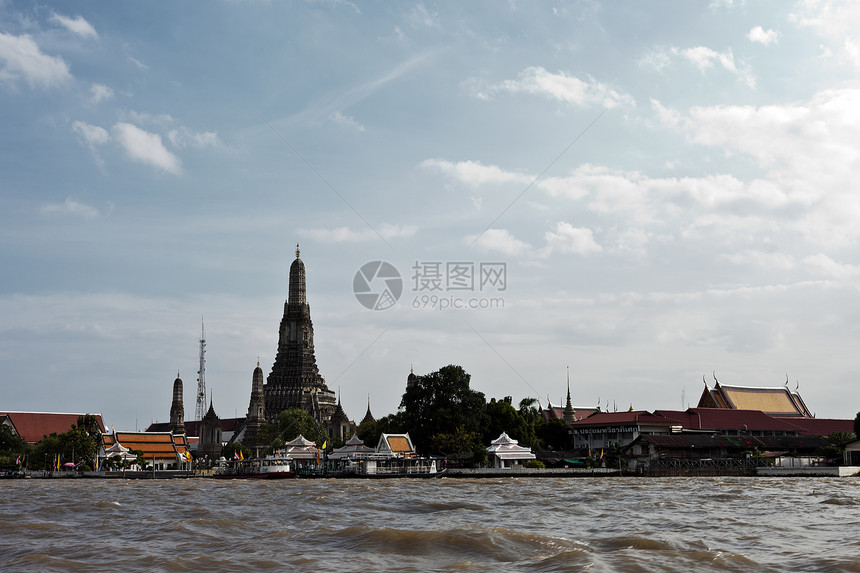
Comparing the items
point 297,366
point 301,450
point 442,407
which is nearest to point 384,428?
point 301,450

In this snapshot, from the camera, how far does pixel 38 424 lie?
100125 millimetres

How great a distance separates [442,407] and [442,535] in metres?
52.0

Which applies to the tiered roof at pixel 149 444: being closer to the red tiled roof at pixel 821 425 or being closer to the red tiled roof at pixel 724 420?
the red tiled roof at pixel 724 420

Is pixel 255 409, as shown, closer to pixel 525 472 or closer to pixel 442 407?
pixel 442 407

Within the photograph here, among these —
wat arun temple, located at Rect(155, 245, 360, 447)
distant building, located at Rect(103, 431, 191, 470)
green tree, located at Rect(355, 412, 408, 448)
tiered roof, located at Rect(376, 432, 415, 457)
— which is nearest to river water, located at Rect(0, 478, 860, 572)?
tiered roof, located at Rect(376, 432, 415, 457)

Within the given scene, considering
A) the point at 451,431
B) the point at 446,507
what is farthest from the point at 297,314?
the point at 446,507

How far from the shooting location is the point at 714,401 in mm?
87375

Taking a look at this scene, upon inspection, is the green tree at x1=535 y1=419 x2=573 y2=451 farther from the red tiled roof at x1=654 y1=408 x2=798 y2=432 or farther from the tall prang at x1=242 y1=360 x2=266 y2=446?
the tall prang at x1=242 y1=360 x2=266 y2=446

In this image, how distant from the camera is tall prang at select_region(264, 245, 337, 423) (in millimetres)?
122500

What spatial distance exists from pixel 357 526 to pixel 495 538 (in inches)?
185

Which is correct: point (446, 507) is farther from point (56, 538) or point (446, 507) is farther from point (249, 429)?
point (249, 429)

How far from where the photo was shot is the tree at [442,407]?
2697 inches

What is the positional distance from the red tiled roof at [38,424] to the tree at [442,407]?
162 feet

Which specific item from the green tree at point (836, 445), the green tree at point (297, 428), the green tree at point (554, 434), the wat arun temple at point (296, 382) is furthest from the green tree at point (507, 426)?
the wat arun temple at point (296, 382)
